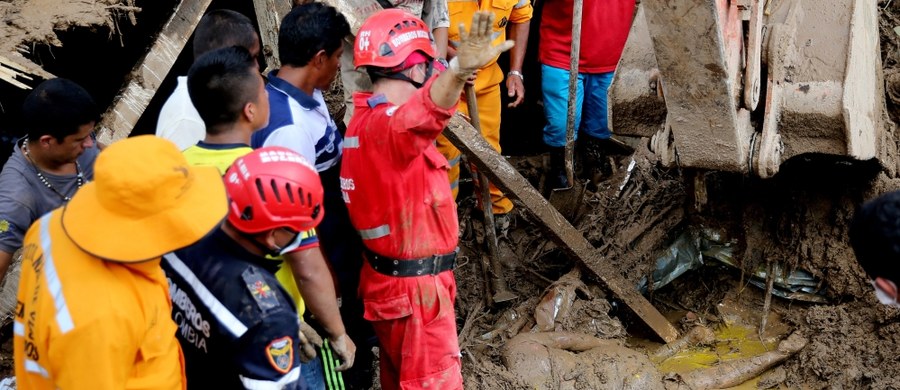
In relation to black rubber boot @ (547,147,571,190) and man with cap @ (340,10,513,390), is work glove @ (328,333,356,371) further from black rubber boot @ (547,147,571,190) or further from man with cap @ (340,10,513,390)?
black rubber boot @ (547,147,571,190)

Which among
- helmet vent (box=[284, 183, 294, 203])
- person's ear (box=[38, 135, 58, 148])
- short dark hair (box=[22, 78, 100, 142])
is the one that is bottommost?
person's ear (box=[38, 135, 58, 148])

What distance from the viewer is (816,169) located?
485 centimetres

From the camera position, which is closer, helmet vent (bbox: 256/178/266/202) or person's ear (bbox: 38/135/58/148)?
helmet vent (bbox: 256/178/266/202)

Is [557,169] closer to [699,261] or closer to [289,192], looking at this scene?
[699,261]

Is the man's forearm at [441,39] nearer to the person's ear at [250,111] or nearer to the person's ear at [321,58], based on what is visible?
the person's ear at [321,58]

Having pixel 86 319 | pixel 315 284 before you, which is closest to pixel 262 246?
pixel 315 284

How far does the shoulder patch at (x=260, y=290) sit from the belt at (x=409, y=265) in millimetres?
1084

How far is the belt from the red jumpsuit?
17 mm

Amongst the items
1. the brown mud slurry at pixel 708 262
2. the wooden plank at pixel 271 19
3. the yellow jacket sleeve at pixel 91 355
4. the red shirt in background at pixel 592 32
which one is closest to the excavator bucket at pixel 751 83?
the brown mud slurry at pixel 708 262

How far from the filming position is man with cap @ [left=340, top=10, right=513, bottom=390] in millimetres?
3426

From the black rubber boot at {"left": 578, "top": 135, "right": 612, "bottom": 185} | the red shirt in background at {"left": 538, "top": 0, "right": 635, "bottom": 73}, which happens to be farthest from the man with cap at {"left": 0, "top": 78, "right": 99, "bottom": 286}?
the black rubber boot at {"left": 578, "top": 135, "right": 612, "bottom": 185}

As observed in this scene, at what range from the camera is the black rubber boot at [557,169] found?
20.6 ft

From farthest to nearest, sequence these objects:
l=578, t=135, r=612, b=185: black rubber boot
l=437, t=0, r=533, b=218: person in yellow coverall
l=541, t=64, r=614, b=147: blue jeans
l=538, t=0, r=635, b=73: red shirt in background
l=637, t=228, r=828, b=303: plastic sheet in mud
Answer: l=578, t=135, r=612, b=185: black rubber boot < l=541, t=64, r=614, b=147: blue jeans < l=538, t=0, r=635, b=73: red shirt in background < l=437, t=0, r=533, b=218: person in yellow coverall < l=637, t=228, r=828, b=303: plastic sheet in mud

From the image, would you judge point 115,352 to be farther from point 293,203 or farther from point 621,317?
point 621,317
